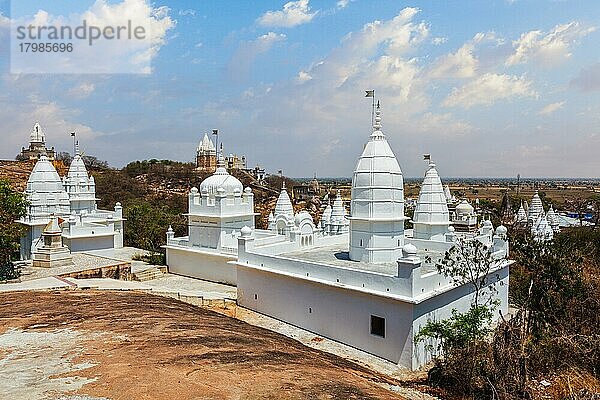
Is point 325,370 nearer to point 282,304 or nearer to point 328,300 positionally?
point 328,300

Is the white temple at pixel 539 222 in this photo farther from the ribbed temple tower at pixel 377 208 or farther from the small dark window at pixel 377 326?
the small dark window at pixel 377 326

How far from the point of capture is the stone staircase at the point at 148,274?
77.7 feet

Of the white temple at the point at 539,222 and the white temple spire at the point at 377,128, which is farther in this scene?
the white temple at the point at 539,222

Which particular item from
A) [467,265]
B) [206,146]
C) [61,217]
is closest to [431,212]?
[467,265]

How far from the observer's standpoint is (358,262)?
58.6 ft

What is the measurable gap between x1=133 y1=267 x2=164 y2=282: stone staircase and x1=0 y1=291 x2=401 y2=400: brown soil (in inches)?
383

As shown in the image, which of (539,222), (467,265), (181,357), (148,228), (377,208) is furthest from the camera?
(539,222)

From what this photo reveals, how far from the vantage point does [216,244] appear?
2386 cm

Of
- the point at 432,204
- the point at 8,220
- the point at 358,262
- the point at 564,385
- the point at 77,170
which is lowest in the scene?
the point at 564,385

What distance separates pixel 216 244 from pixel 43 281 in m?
7.74

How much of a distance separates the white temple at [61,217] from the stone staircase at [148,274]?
599 cm

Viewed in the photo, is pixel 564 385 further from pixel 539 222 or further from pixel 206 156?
pixel 206 156

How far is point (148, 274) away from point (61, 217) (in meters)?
8.47

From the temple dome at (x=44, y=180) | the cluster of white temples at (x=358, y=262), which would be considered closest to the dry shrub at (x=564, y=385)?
the cluster of white temples at (x=358, y=262)
